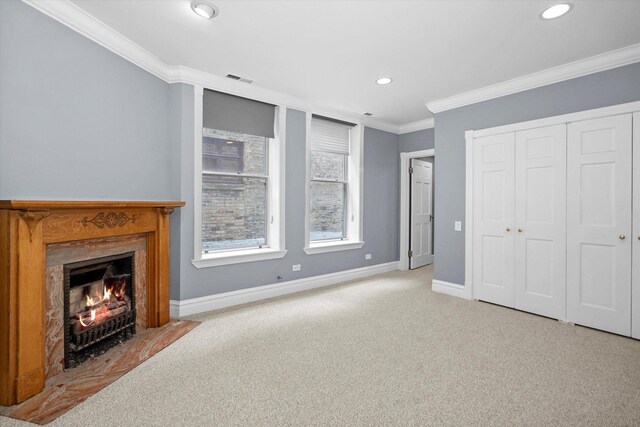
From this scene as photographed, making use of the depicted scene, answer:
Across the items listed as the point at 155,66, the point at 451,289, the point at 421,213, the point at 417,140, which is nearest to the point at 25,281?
the point at 155,66

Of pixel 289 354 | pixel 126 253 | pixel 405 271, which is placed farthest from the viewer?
pixel 405 271

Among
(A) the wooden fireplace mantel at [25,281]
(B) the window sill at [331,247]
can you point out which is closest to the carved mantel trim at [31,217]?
(A) the wooden fireplace mantel at [25,281]

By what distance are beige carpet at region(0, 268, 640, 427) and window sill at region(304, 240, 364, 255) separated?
119cm

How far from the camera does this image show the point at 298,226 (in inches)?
175

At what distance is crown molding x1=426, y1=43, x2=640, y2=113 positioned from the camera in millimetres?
2972

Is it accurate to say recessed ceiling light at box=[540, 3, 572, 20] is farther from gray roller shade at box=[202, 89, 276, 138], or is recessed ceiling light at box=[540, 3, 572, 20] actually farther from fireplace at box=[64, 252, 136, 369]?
fireplace at box=[64, 252, 136, 369]

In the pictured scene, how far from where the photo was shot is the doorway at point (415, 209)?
591 cm

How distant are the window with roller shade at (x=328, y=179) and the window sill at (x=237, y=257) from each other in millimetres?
818

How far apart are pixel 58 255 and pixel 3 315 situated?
1.57ft

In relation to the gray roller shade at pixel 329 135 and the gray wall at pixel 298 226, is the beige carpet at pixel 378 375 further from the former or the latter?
the gray roller shade at pixel 329 135

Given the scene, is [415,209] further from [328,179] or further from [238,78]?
[238,78]

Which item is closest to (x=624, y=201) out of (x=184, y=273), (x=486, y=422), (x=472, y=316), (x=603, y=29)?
(x=603, y=29)

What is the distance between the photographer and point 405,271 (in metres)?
5.87

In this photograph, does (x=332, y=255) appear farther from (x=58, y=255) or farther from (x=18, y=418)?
(x=18, y=418)
